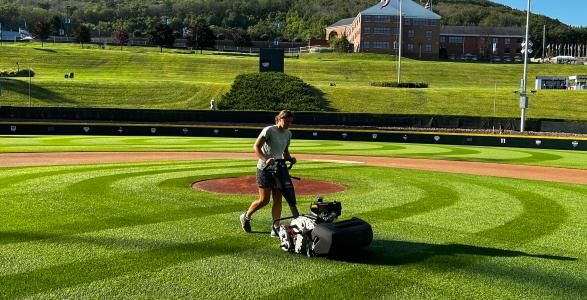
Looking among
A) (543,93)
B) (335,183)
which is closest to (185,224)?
(335,183)

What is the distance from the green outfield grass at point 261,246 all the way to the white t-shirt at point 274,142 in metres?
1.55

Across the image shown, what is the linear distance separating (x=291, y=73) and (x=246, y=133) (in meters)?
45.2

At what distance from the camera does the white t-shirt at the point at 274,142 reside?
9164mm

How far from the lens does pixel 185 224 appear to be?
10.5 meters

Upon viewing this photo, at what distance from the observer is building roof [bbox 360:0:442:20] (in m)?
116

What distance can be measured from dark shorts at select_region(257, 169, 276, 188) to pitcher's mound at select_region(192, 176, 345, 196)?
517cm

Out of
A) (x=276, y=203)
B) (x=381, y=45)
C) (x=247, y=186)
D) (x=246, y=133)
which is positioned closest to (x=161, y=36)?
(x=381, y=45)

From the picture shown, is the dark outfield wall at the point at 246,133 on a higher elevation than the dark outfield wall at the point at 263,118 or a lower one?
lower

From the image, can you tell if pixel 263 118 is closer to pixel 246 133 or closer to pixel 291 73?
pixel 246 133

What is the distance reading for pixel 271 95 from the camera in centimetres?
6034

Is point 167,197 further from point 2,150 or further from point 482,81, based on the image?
point 482,81

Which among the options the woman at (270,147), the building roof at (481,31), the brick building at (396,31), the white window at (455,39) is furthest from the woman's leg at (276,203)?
the white window at (455,39)

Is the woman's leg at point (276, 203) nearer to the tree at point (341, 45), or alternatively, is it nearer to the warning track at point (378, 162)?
the warning track at point (378, 162)

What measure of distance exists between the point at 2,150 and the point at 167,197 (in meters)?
18.1
